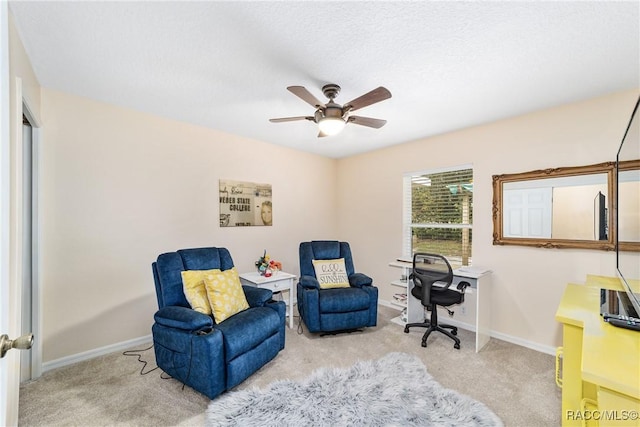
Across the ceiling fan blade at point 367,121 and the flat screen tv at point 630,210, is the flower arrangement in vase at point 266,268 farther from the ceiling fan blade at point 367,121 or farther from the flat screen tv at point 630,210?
the flat screen tv at point 630,210

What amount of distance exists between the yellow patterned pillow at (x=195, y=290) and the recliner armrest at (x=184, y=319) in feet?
0.46

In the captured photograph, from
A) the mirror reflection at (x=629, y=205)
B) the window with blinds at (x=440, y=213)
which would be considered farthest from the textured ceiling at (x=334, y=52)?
the window with blinds at (x=440, y=213)

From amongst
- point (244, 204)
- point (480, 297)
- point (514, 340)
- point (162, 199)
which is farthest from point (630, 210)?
point (162, 199)

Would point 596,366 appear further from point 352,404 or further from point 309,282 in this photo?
point 309,282

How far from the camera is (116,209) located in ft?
9.08

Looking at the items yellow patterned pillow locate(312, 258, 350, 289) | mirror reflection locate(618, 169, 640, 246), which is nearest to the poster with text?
yellow patterned pillow locate(312, 258, 350, 289)

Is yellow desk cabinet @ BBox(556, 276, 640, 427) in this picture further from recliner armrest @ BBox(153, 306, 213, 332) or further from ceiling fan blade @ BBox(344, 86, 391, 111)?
recliner armrest @ BBox(153, 306, 213, 332)

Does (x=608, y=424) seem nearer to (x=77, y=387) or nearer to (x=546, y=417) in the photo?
(x=546, y=417)

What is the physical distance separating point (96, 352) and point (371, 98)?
3.30 meters

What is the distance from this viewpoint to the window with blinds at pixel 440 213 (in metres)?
3.49

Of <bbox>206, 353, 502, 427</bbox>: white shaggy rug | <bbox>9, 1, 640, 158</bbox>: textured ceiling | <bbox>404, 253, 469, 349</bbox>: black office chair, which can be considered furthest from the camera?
<bbox>404, 253, 469, 349</bbox>: black office chair

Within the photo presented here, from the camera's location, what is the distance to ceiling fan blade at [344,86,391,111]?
1.87 meters

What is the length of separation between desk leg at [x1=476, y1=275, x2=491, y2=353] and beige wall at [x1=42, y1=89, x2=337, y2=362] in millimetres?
2718

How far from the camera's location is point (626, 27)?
1.61 metres
